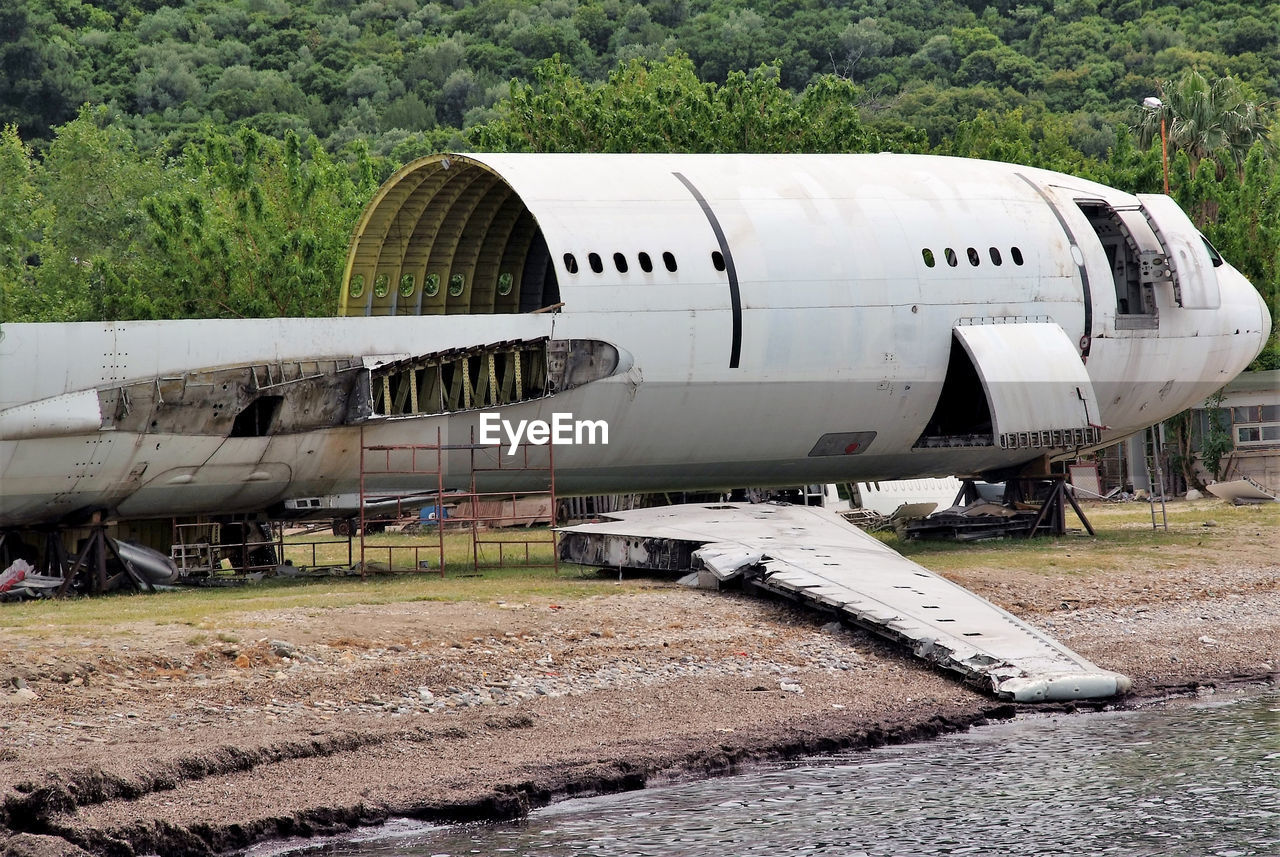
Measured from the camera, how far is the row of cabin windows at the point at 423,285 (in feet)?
85.9

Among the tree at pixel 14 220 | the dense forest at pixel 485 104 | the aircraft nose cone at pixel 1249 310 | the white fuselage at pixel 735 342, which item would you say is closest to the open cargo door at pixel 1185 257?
the white fuselage at pixel 735 342

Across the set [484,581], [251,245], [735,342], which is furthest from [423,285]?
[251,245]

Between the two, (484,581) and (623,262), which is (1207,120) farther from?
(484,581)

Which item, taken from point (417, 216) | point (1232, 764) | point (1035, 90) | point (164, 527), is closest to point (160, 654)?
point (164, 527)

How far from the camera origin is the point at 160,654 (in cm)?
1567

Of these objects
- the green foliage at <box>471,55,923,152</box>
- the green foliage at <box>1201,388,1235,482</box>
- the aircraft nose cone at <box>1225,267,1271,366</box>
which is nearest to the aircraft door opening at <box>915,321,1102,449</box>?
the aircraft nose cone at <box>1225,267,1271,366</box>

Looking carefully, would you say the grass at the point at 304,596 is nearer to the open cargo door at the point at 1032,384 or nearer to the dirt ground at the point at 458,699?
the dirt ground at the point at 458,699

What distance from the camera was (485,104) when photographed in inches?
4072

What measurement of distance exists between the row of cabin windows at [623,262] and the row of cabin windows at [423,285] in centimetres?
460

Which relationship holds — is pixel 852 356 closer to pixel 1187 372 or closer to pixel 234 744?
pixel 1187 372

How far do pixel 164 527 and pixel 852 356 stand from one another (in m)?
10.4

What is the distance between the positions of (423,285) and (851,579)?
10155 mm

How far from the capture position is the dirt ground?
11656 millimetres

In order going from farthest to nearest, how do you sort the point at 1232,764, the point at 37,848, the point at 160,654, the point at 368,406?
the point at 368,406
the point at 160,654
the point at 1232,764
the point at 37,848
